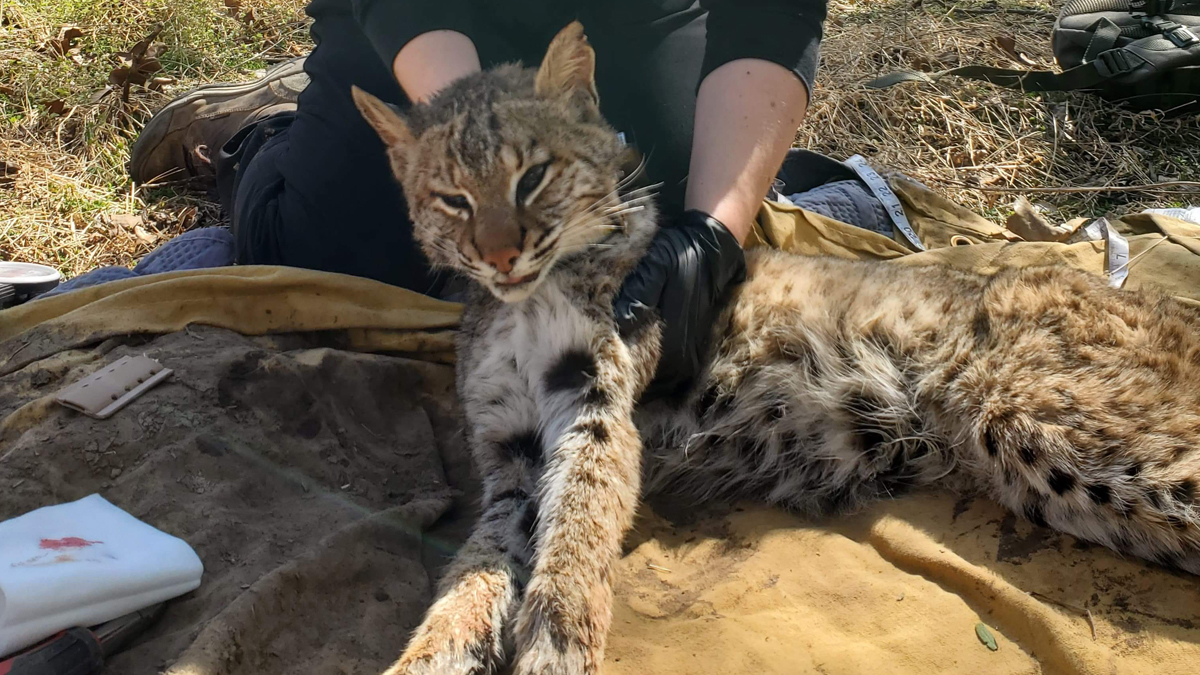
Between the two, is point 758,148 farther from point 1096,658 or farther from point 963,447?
point 1096,658

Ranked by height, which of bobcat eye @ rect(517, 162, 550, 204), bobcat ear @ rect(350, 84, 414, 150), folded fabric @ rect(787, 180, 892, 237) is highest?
bobcat ear @ rect(350, 84, 414, 150)

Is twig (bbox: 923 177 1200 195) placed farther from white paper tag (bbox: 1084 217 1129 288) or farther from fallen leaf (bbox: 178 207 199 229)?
fallen leaf (bbox: 178 207 199 229)

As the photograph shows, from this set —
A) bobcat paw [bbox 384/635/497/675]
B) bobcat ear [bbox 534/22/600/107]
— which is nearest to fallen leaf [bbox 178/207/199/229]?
bobcat ear [bbox 534/22/600/107]

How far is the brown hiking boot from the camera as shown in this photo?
589 centimetres

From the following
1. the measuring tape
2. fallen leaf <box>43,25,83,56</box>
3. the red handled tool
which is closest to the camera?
the red handled tool

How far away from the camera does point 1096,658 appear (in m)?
2.39

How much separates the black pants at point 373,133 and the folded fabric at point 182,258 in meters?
0.17

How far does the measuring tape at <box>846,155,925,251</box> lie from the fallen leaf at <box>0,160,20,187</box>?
6222 millimetres

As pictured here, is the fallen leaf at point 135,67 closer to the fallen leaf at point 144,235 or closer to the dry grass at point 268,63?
the dry grass at point 268,63

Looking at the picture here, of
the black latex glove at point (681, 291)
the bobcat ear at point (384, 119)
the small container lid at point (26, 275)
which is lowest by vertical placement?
the small container lid at point (26, 275)

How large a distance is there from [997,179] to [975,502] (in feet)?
13.7

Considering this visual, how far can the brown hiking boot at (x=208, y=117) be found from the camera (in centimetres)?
589

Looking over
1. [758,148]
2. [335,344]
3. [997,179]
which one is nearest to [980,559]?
[758,148]

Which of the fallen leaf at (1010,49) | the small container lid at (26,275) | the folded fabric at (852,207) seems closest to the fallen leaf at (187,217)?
the small container lid at (26,275)
